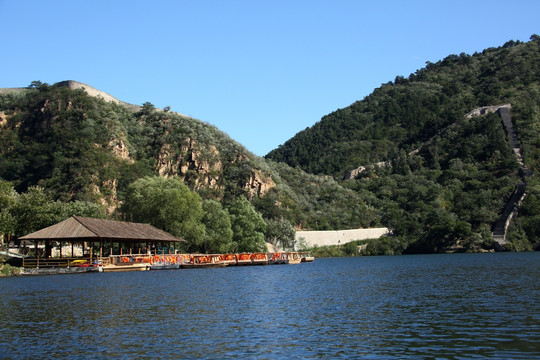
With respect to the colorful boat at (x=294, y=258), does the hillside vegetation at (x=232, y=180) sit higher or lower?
higher

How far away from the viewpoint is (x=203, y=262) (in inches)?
2457

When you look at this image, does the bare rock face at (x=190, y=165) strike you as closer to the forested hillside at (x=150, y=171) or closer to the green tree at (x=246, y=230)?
the forested hillside at (x=150, y=171)

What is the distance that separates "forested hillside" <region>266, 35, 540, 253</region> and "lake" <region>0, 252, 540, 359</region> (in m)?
61.5

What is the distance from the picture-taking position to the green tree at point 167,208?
2559 inches

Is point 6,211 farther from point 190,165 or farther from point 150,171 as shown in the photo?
point 190,165

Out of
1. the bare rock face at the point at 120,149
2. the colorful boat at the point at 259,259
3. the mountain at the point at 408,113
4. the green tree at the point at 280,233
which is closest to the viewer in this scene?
the colorful boat at the point at 259,259

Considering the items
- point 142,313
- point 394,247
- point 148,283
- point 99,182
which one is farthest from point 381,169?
point 142,313

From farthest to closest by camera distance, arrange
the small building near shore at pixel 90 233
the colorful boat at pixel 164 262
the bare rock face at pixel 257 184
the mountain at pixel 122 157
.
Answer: the bare rock face at pixel 257 184, the mountain at pixel 122 157, the colorful boat at pixel 164 262, the small building near shore at pixel 90 233

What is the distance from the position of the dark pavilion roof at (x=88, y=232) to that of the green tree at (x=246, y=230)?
17705mm

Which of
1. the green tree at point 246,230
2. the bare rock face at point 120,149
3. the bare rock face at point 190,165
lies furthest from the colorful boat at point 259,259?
the bare rock face at point 120,149

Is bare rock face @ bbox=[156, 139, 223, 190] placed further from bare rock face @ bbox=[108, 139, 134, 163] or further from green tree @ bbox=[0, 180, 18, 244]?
green tree @ bbox=[0, 180, 18, 244]

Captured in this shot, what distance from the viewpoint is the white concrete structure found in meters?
89.6

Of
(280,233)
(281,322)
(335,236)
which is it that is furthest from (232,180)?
(281,322)

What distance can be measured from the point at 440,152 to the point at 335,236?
152 ft
